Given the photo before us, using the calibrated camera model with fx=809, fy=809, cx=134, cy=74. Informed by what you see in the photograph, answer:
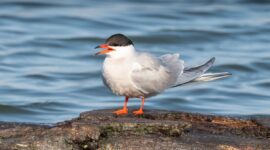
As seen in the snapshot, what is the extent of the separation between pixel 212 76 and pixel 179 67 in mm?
321

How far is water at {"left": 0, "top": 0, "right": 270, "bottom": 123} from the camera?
1123cm

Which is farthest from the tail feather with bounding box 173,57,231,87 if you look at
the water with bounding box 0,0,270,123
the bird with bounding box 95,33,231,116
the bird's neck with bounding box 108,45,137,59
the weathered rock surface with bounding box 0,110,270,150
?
the water with bounding box 0,0,270,123

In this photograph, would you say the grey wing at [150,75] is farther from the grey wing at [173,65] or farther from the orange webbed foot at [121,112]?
the orange webbed foot at [121,112]

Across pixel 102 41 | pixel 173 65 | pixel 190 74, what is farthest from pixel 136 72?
pixel 102 41

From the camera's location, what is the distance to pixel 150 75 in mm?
7223

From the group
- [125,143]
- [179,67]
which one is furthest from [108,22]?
[125,143]

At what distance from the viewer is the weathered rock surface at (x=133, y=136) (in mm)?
5527

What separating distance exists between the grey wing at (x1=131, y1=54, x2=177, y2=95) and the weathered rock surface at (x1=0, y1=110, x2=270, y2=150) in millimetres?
657

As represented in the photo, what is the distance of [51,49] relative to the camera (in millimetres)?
14672

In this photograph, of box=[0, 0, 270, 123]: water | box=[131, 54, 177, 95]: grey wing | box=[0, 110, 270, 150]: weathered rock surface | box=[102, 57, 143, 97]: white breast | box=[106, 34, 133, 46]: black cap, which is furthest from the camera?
box=[0, 0, 270, 123]: water

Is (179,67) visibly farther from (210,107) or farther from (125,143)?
(210,107)

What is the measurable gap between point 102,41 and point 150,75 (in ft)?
26.6

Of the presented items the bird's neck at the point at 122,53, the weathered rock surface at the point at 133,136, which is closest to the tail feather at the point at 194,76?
the bird's neck at the point at 122,53

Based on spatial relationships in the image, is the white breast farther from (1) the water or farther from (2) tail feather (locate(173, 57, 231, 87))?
(1) the water
